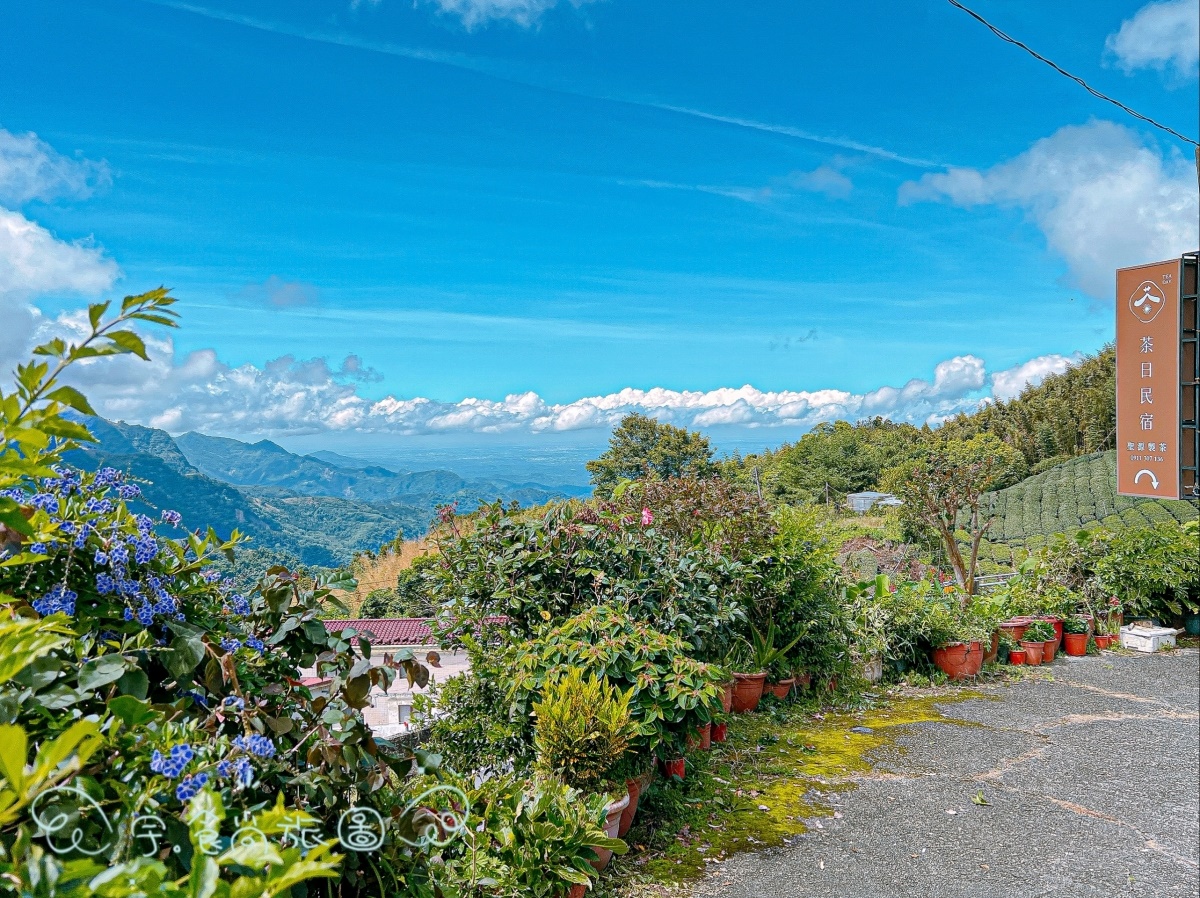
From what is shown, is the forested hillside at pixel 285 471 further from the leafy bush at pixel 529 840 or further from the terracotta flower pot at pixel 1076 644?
the leafy bush at pixel 529 840

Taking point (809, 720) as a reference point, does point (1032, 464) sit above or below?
above

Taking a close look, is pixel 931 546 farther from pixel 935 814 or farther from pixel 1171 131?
pixel 935 814

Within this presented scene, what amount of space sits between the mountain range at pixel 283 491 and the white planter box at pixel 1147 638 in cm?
581

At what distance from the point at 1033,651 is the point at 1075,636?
852 mm

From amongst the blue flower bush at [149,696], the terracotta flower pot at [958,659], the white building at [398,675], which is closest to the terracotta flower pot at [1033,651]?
the terracotta flower pot at [958,659]

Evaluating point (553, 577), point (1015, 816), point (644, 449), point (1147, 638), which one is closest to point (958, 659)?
point (1147, 638)

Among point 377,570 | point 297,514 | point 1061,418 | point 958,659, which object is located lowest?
point 377,570

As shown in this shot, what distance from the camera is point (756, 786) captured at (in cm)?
402

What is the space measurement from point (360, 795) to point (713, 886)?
2198 millimetres

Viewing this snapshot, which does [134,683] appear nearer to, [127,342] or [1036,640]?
[127,342]

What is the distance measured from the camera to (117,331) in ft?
2.78

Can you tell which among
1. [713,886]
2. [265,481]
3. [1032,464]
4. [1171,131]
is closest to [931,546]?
[1171,131]

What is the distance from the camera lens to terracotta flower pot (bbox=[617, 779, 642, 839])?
123 inches

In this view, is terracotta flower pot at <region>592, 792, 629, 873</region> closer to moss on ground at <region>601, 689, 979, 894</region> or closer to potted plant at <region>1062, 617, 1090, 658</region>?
moss on ground at <region>601, 689, 979, 894</region>
